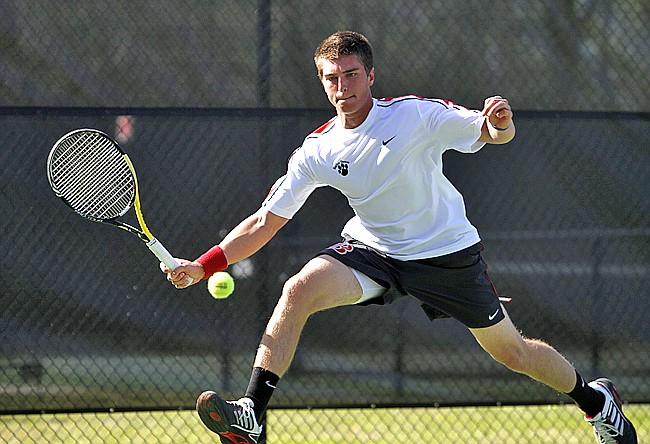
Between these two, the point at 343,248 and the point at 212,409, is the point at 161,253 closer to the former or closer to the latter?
the point at 212,409

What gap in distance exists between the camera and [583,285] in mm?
4891

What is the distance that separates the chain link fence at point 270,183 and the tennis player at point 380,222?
0.76 metres

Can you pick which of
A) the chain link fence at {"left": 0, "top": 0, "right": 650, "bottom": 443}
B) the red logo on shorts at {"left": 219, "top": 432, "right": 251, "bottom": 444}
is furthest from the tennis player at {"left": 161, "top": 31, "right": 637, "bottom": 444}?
the chain link fence at {"left": 0, "top": 0, "right": 650, "bottom": 443}

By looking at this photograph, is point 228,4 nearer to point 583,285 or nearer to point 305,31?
point 305,31

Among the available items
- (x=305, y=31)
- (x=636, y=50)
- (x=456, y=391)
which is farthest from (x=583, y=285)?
(x=305, y=31)

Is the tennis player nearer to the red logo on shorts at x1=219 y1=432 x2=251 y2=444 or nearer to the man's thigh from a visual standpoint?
the man's thigh

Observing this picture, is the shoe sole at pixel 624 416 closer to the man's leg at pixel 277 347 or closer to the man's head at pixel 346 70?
the man's leg at pixel 277 347

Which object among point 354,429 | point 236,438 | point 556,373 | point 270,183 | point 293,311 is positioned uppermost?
point 270,183

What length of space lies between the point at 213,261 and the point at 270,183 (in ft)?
3.21

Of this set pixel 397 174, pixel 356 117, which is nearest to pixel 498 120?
pixel 397 174

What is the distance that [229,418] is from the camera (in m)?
3.41

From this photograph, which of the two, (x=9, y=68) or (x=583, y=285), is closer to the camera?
(x=9, y=68)

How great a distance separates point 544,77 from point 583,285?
972 millimetres

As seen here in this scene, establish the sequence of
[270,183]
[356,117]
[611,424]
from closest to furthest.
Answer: [356,117], [611,424], [270,183]
